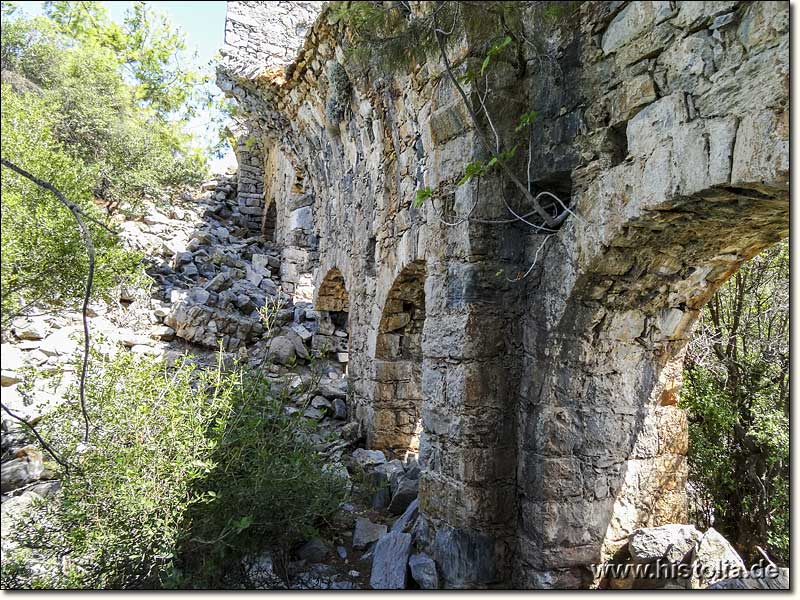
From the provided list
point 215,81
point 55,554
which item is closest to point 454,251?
point 55,554

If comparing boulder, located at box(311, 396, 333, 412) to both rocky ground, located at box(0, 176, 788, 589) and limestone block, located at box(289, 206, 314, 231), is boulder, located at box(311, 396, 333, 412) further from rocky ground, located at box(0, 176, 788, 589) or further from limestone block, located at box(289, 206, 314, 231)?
limestone block, located at box(289, 206, 314, 231)

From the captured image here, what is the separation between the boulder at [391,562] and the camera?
9.55 feet

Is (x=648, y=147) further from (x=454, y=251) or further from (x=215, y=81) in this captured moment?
(x=215, y=81)

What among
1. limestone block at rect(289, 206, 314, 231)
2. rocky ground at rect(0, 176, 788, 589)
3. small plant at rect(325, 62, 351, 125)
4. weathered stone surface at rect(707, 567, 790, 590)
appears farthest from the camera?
limestone block at rect(289, 206, 314, 231)

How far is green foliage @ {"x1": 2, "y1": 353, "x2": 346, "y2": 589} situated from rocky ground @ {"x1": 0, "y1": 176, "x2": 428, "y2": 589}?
0.53 feet

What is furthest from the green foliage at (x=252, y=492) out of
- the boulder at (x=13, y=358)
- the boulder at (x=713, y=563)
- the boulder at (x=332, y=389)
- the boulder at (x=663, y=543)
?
the boulder at (x=332, y=389)

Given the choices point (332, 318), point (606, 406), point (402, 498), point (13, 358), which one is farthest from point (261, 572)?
point (332, 318)

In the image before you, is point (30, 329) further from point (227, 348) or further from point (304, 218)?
point (304, 218)

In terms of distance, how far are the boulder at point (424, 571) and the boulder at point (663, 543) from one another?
1089 mm

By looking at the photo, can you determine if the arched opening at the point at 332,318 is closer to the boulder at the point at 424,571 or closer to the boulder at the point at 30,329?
the boulder at the point at 30,329

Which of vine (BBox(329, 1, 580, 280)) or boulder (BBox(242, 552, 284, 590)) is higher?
vine (BBox(329, 1, 580, 280))

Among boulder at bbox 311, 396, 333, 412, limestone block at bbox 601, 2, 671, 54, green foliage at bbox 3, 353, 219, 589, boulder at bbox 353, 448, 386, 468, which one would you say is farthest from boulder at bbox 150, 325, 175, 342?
limestone block at bbox 601, 2, 671, 54

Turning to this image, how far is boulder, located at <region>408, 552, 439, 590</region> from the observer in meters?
2.81

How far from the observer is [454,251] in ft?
9.86
